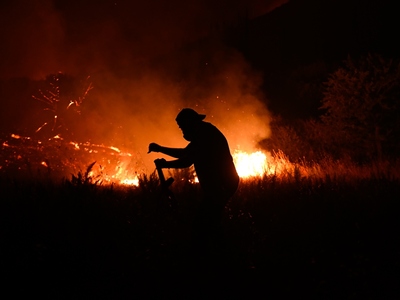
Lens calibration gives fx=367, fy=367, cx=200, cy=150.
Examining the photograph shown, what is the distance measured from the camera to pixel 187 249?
418cm

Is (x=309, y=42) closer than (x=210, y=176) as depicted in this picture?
No

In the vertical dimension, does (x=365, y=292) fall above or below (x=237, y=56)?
below

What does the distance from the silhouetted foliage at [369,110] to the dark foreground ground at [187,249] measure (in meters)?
8.27

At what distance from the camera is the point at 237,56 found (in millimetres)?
35719

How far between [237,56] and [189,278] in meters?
33.9

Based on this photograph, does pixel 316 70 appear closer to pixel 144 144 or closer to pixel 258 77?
pixel 258 77

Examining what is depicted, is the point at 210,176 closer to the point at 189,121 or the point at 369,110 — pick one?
the point at 189,121

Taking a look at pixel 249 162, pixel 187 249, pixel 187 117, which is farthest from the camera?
pixel 249 162

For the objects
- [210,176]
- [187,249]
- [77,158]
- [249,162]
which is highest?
[77,158]

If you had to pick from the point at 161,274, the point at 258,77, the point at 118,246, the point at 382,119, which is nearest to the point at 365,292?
the point at 161,274

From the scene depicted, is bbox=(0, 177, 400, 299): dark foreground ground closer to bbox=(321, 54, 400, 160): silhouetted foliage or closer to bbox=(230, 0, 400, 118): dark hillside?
bbox=(321, 54, 400, 160): silhouetted foliage

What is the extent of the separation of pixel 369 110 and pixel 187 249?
11218mm

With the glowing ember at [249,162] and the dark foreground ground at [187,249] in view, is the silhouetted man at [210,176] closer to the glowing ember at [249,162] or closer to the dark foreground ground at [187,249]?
the dark foreground ground at [187,249]

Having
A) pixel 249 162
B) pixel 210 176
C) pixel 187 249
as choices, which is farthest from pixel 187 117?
pixel 249 162
